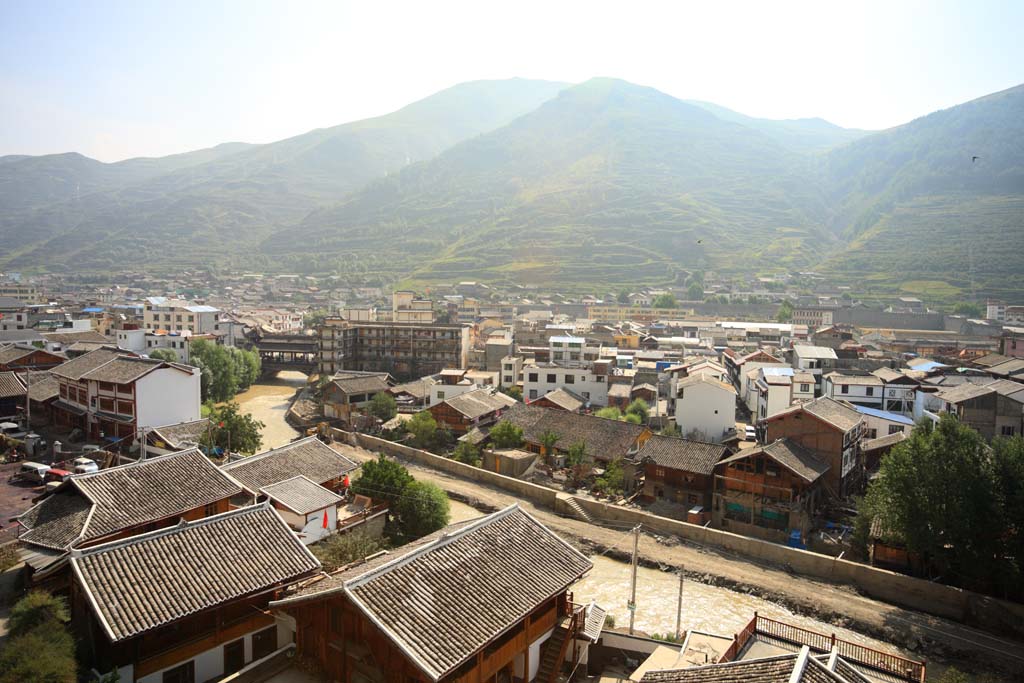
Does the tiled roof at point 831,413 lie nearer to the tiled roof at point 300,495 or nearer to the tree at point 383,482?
the tree at point 383,482

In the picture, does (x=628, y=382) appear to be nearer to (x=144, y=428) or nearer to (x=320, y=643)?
(x=144, y=428)

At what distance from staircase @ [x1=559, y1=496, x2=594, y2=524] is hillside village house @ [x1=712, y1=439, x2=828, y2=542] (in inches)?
207

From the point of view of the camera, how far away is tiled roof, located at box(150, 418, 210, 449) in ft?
93.3

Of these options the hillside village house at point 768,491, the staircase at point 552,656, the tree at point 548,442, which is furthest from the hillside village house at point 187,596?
the tree at point 548,442

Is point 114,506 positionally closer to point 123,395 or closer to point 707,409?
point 123,395

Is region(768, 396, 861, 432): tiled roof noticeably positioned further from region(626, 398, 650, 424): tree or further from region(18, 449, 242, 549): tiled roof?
region(18, 449, 242, 549): tiled roof

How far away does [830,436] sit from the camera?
93.7 feet

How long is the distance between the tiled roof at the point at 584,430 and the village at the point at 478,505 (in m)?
0.18

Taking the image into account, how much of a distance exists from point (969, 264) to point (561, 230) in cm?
8222

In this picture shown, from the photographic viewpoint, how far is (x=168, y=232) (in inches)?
7205

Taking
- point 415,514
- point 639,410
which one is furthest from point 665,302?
point 415,514

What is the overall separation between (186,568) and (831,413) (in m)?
27.7

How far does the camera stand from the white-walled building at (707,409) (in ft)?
120

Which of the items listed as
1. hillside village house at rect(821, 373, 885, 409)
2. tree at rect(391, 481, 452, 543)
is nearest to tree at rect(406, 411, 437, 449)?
tree at rect(391, 481, 452, 543)
